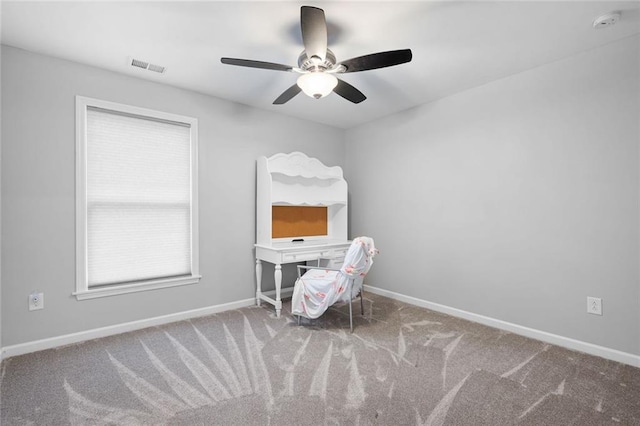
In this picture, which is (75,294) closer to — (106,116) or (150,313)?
(150,313)

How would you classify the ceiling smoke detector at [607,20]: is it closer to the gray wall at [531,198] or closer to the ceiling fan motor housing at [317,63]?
the gray wall at [531,198]

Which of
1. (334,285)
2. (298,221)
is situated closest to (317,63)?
(334,285)

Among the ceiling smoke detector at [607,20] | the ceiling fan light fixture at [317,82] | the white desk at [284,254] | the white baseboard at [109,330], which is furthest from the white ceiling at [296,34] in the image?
the white baseboard at [109,330]

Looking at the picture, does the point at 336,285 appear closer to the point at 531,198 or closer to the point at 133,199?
the point at 531,198

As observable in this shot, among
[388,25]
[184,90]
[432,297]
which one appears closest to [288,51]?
[388,25]

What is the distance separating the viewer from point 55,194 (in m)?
2.69

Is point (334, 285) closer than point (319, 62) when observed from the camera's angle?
No

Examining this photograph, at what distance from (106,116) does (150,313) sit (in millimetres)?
1950

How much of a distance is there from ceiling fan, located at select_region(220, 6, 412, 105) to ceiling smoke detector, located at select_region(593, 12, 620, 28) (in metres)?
1.37

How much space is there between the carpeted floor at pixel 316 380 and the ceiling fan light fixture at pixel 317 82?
6.83ft

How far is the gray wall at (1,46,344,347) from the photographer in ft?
8.22

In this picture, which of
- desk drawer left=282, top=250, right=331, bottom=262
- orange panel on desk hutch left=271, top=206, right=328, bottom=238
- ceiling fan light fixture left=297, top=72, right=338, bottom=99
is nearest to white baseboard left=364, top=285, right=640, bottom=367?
desk drawer left=282, top=250, right=331, bottom=262

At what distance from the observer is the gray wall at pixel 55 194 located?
2.51 metres

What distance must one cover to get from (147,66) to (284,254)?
2.23 meters
